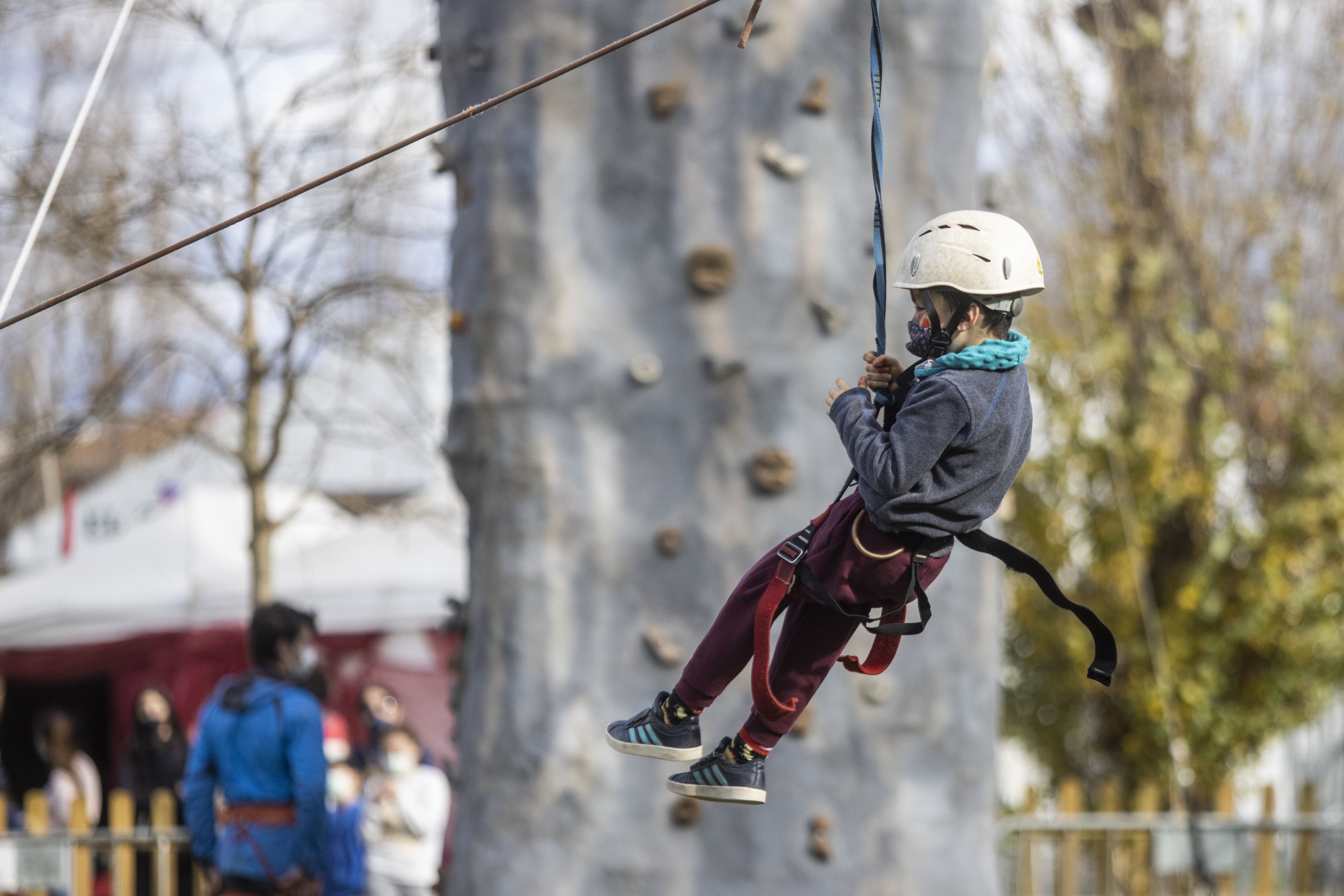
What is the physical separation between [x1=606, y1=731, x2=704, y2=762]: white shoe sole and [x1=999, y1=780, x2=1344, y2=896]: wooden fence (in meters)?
5.63

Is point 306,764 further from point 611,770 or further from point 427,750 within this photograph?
point 427,750

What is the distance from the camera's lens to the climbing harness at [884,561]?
2.53 m

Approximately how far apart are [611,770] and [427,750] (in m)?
1.89

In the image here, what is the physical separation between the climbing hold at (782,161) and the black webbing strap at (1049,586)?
3248 millimetres

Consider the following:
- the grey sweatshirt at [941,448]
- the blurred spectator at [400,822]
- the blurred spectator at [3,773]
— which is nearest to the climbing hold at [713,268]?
the blurred spectator at [400,822]

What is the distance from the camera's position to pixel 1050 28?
1248 cm

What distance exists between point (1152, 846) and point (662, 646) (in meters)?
3.85

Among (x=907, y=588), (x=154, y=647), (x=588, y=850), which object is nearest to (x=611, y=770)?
(x=588, y=850)

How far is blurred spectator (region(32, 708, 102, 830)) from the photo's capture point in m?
8.80

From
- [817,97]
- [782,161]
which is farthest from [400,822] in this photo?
[817,97]

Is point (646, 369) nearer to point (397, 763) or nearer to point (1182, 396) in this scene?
point (397, 763)

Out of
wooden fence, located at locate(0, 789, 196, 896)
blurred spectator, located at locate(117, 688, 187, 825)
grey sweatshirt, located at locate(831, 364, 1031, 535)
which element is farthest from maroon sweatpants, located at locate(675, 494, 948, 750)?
blurred spectator, located at locate(117, 688, 187, 825)

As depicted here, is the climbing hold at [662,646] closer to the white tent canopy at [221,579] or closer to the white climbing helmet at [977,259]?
the white climbing helmet at [977,259]

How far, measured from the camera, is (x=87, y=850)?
7527mm
